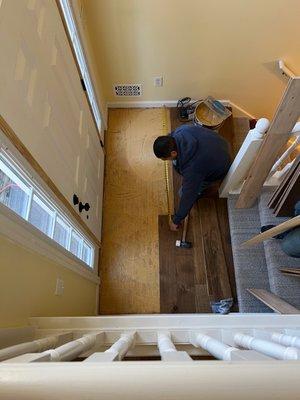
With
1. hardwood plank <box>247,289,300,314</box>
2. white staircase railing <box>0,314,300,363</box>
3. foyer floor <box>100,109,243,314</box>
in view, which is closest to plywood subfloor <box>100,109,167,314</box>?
foyer floor <box>100,109,243,314</box>

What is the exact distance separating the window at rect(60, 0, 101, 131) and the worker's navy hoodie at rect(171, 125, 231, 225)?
0.98m

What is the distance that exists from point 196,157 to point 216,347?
1813 mm

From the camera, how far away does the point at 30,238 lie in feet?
4.32

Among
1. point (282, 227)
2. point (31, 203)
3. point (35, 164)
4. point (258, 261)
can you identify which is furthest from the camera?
point (258, 261)

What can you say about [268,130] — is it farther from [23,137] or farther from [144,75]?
[144,75]

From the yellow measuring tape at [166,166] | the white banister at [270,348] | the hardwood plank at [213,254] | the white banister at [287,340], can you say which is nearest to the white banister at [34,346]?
the white banister at [270,348]

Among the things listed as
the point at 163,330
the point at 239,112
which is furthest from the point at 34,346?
the point at 239,112

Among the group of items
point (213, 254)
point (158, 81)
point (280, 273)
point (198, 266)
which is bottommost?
point (280, 273)

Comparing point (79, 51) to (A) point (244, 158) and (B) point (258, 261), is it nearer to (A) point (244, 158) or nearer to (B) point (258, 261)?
(A) point (244, 158)

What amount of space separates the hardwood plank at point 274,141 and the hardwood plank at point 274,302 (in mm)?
792

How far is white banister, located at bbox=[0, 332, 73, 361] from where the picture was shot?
A: 2.62ft

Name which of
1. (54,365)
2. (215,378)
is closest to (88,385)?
(54,365)

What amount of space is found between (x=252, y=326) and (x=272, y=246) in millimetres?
1383

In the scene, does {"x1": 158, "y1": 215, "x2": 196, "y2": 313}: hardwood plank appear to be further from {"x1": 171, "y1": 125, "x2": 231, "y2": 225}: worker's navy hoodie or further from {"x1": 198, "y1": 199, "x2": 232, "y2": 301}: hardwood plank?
{"x1": 171, "y1": 125, "x2": 231, "y2": 225}: worker's navy hoodie
